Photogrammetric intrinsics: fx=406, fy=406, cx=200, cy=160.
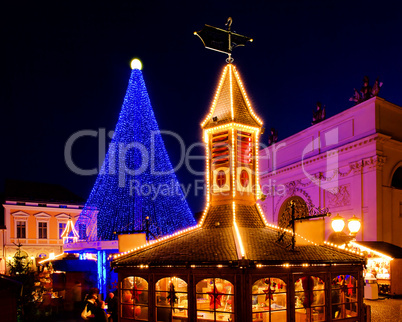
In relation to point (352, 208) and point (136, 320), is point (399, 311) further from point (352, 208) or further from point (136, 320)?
point (136, 320)

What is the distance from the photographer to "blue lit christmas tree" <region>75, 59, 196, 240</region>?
22.9 meters

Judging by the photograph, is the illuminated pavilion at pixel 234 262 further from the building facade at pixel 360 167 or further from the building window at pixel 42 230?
the building window at pixel 42 230

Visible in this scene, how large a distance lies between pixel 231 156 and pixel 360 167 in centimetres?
1530

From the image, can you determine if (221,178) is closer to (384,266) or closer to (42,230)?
(384,266)

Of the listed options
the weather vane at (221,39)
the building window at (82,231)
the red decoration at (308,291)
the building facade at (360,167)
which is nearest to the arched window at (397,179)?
the building facade at (360,167)

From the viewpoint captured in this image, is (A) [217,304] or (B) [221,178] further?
(B) [221,178]

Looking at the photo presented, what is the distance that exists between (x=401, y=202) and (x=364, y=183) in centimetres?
260

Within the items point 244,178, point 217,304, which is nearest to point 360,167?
point 244,178

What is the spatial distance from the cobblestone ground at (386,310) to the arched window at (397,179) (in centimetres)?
748

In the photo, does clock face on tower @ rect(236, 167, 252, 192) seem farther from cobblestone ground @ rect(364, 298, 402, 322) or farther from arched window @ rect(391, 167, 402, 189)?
arched window @ rect(391, 167, 402, 189)

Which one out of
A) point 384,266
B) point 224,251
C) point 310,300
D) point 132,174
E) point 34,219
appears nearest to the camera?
point 224,251

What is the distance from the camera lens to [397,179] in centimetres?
2639

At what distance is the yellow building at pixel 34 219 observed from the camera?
40.5 m

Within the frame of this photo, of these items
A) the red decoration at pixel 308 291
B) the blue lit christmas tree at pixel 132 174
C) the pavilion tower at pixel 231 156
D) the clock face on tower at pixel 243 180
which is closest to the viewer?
the red decoration at pixel 308 291
